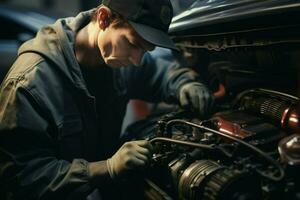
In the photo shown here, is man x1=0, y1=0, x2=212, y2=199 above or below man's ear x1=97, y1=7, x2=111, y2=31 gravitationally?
below

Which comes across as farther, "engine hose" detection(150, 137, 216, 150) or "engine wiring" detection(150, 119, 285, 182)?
"engine hose" detection(150, 137, 216, 150)

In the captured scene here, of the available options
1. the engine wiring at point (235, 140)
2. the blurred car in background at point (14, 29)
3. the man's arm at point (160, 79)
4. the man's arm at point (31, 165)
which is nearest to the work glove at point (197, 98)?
the man's arm at point (160, 79)

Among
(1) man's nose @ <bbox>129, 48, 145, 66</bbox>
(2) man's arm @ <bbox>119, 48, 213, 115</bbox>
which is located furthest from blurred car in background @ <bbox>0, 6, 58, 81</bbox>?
(1) man's nose @ <bbox>129, 48, 145, 66</bbox>

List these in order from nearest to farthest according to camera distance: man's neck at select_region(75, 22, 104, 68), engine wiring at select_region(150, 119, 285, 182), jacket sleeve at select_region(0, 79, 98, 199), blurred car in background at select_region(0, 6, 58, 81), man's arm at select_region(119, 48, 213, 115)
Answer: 1. engine wiring at select_region(150, 119, 285, 182)
2. jacket sleeve at select_region(0, 79, 98, 199)
3. man's neck at select_region(75, 22, 104, 68)
4. man's arm at select_region(119, 48, 213, 115)
5. blurred car in background at select_region(0, 6, 58, 81)

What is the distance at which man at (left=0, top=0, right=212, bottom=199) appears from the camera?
1.55 m

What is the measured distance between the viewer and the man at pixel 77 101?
61.0 inches

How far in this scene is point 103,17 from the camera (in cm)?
177

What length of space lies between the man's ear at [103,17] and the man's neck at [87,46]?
96mm

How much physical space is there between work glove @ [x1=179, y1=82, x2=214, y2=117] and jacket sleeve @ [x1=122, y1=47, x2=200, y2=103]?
0.16 meters

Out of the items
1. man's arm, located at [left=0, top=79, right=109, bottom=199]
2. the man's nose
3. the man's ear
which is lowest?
man's arm, located at [left=0, top=79, right=109, bottom=199]

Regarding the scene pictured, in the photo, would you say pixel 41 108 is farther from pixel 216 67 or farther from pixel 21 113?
pixel 216 67

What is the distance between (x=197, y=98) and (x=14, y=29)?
2358mm

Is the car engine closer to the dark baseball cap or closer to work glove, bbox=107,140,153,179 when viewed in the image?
work glove, bbox=107,140,153,179

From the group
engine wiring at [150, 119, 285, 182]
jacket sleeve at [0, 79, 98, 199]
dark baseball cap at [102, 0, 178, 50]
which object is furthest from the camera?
dark baseball cap at [102, 0, 178, 50]
